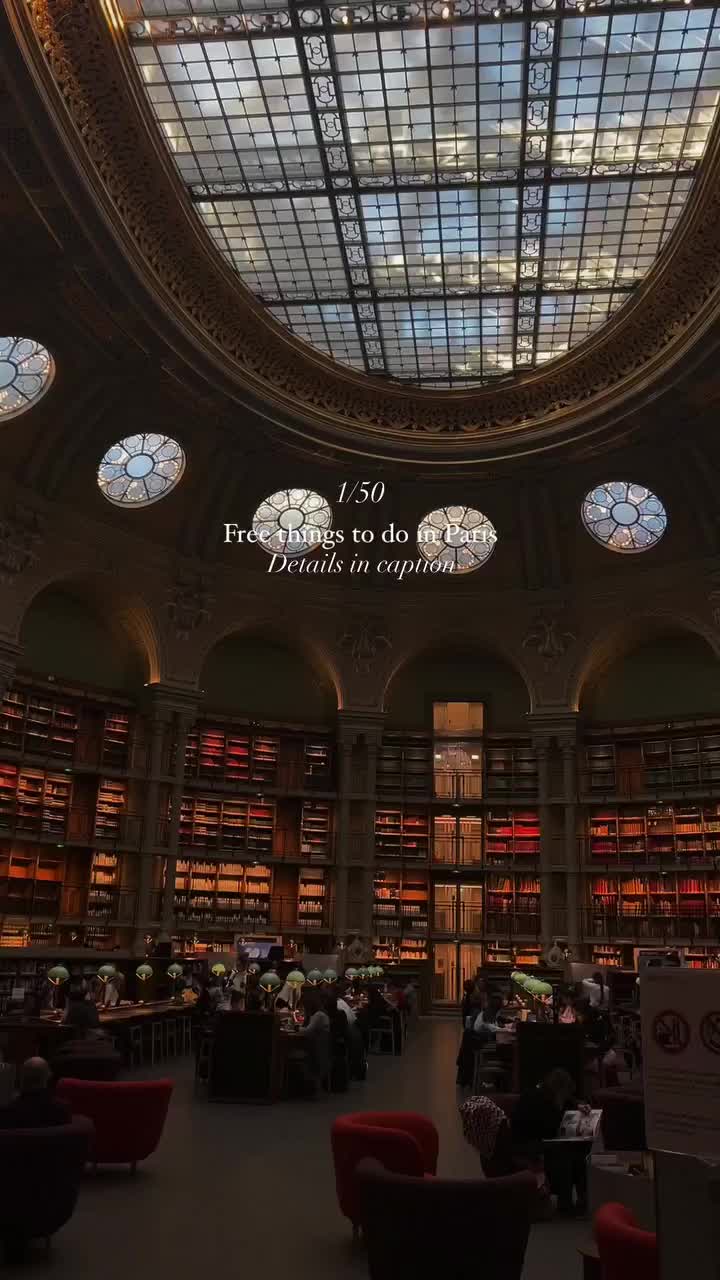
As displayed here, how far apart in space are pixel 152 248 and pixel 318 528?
7.97 meters

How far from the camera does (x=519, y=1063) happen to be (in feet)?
28.6

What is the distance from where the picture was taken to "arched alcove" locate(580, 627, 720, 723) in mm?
22000

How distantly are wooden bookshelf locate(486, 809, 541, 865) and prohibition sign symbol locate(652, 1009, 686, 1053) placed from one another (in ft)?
65.4

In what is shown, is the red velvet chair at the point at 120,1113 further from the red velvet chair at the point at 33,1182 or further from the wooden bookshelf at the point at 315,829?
the wooden bookshelf at the point at 315,829

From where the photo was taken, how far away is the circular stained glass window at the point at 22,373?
704 inches

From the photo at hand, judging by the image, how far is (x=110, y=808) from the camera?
2072cm

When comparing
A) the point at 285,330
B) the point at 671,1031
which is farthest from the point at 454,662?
the point at 671,1031

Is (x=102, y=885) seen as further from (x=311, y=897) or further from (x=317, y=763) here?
(x=317, y=763)

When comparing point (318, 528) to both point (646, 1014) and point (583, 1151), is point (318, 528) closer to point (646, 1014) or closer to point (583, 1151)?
point (583, 1151)

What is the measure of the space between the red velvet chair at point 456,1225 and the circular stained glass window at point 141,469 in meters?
18.3

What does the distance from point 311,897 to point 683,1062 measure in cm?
2010

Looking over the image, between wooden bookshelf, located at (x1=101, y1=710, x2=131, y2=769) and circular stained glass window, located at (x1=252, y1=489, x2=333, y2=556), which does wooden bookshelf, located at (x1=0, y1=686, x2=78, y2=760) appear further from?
circular stained glass window, located at (x1=252, y1=489, x2=333, y2=556)

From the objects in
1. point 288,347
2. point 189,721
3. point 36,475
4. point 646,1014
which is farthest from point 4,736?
point 646,1014

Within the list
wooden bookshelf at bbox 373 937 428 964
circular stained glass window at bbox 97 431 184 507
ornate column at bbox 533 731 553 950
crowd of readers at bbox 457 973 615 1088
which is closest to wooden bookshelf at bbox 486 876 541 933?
ornate column at bbox 533 731 553 950
